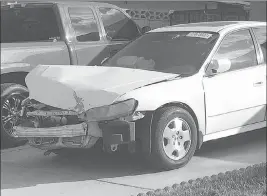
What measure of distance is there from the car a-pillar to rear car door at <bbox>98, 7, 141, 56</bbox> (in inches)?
31.2

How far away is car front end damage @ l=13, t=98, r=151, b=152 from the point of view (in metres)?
4.11

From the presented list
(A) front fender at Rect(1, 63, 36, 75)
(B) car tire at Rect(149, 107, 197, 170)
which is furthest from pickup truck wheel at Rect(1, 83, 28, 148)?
(B) car tire at Rect(149, 107, 197, 170)

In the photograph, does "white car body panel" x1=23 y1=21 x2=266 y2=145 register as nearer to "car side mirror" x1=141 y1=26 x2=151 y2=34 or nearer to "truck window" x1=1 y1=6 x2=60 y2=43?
"car side mirror" x1=141 y1=26 x2=151 y2=34

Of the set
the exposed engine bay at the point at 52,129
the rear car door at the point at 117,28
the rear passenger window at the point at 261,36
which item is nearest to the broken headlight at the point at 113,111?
the exposed engine bay at the point at 52,129

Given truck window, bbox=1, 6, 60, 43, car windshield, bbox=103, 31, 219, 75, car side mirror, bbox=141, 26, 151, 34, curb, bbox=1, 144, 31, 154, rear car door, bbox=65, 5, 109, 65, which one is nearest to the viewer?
car side mirror, bbox=141, 26, 151, 34

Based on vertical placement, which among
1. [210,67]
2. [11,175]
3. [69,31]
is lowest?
[11,175]

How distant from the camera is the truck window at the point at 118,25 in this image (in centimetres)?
359

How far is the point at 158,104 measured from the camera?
459 centimetres

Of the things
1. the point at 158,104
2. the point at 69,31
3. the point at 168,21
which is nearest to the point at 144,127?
the point at 158,104

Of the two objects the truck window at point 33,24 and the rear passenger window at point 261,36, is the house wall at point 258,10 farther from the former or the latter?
the truck window at point 33,24

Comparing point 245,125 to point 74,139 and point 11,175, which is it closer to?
point 74,139

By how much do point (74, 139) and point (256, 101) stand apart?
5.30 feet

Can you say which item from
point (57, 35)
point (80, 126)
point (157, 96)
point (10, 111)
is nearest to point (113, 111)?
point (80, 126)

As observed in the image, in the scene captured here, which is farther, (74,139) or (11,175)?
(11,175)
